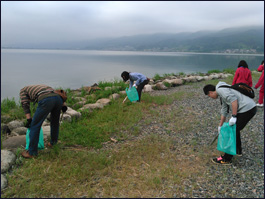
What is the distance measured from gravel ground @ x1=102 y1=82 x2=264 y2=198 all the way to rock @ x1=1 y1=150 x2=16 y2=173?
3.05 m

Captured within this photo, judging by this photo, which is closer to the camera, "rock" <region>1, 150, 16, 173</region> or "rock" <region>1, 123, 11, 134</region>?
"rock" <region>1, 150, 16, 173</region>

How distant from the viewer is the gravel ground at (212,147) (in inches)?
136

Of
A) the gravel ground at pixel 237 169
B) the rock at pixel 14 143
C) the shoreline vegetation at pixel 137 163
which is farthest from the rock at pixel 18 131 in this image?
the gravel ground at pixel 237 169

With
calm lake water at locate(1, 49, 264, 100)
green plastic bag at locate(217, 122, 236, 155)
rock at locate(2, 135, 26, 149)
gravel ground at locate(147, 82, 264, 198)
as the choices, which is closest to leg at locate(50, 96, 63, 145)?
rock at locate(2, 135, 26, 149)

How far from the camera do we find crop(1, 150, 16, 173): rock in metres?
3.85

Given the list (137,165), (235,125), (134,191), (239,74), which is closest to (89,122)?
(137,165)

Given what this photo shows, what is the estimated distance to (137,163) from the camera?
14.1ft

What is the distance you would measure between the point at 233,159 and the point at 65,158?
388 cm

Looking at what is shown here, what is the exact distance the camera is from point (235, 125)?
4031mm

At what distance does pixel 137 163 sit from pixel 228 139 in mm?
2026

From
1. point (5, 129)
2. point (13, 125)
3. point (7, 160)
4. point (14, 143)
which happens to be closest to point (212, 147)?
point (7, 160)

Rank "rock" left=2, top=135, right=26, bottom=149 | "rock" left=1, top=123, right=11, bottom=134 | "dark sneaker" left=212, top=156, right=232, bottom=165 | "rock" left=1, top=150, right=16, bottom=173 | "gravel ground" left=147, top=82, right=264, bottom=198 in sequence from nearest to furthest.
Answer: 1. "gravel ground" left=147, top=82, right=264, bottom=198
2. "rock" left=1, top=150, right=16, bottom=173
3. "dark sneaker" left=212, top=156, right=232, bottom=165
4. "rock" left=2, top=135, right=26, bottom=149
5. "rock" left=1, top=123, right=11, bottom=134

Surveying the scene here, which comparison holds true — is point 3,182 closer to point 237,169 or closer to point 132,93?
point 237,169

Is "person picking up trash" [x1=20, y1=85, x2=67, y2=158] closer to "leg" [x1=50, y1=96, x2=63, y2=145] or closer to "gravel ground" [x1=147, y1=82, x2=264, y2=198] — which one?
"leg" [x1=50, y1=96, x2=63, y2=145]
